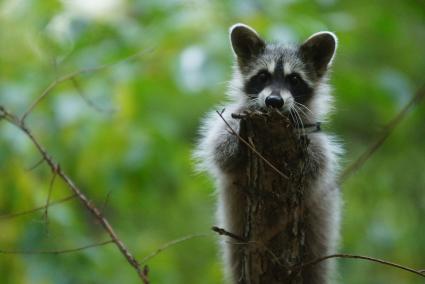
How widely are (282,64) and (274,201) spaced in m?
1.83

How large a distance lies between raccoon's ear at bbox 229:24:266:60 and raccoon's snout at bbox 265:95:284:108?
43.1 inches

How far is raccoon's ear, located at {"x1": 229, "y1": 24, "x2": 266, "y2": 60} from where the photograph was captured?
6.13 m

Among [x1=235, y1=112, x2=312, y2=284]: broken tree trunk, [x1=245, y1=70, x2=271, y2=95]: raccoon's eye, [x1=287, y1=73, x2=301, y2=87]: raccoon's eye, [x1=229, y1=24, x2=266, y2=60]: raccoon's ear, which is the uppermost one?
[x1=229, y1=24, x2=266, y2=60]: raccoon's ear

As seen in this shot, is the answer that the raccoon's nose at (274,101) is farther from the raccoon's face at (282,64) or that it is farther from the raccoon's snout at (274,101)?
the raccoon's face at (282,64)

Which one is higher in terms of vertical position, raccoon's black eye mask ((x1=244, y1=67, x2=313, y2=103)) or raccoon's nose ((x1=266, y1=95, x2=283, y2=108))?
raccoon's black eye mask ((x1=244, y1=67, x2=313, y2=103))

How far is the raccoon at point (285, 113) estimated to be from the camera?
5465 millimetres

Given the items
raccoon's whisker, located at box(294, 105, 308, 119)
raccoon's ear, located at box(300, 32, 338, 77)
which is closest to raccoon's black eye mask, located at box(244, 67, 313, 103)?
raccoon's whisker, located at box(294, 105, 308, 119)

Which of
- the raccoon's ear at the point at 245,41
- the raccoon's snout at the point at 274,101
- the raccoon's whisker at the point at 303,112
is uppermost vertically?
the raccoon's ear at the point at 245,41

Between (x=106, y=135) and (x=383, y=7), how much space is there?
3.69m

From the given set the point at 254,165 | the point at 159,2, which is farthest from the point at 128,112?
the point at 254,165

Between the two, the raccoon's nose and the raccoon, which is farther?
the raccoon

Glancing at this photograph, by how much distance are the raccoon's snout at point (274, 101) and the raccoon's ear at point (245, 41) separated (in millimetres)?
1094

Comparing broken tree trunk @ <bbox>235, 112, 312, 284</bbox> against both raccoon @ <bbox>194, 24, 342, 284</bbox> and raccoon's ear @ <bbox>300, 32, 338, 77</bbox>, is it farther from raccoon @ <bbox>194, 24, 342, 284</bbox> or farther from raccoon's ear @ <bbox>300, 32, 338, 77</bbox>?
raccoon's ear @ <bbox>300, 32, 338, 77</bbox>

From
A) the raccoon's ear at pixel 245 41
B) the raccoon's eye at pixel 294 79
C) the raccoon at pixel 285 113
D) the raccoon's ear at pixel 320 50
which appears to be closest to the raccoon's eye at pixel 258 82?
the raccoon at pixel 285 113
